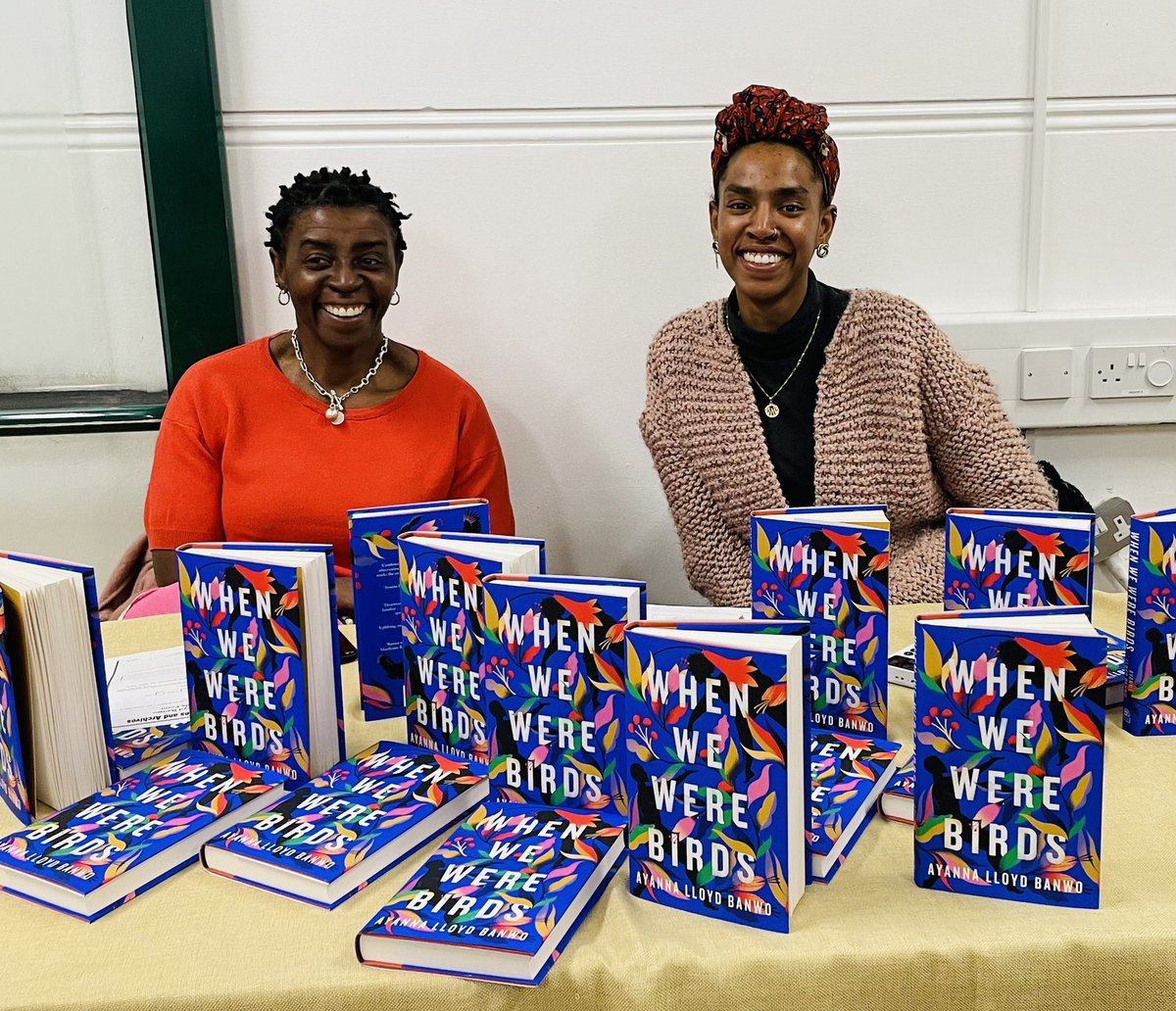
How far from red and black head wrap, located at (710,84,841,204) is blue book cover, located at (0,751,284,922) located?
50.6 inches

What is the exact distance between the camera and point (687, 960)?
0.73m

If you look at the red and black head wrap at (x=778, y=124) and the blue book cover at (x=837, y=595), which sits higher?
the red and black head wrap at (x=778, y=124)

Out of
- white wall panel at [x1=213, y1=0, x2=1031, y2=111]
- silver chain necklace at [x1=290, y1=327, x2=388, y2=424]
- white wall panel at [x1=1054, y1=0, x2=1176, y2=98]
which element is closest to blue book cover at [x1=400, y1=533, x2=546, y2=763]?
silver chain necklace at [x1=290, y1=327, x2=388, y2=424]

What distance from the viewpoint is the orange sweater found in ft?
5.95

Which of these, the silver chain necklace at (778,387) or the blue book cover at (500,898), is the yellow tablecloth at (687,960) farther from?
the silver chain necklace at (778,387)

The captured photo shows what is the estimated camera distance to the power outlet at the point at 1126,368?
2.16 m

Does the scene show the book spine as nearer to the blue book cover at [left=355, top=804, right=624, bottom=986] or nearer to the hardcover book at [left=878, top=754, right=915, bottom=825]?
the hardcover book at [left=878, top=754, right=915, bottom=825]

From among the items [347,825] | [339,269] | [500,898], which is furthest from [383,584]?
[339,269]

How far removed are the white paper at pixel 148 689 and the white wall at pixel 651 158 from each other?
1.09 meters

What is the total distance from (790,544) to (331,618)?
45 centimetres

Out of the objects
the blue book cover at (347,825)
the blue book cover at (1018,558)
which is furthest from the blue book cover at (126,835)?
the blue book cover at (1018,558)

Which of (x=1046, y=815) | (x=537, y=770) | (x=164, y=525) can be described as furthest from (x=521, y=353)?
(x=1046, y=815)

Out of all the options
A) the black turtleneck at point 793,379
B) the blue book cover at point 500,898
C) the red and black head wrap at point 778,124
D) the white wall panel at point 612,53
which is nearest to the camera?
the blue book cover at point 500,898

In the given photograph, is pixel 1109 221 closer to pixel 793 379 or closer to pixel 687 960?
pixel 793 379
